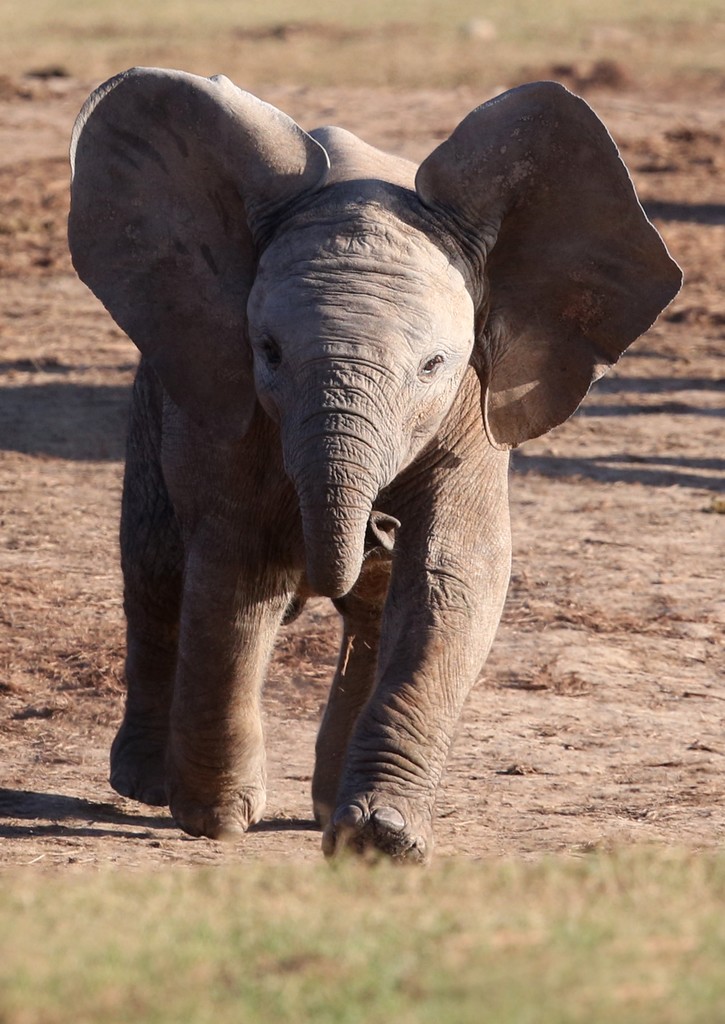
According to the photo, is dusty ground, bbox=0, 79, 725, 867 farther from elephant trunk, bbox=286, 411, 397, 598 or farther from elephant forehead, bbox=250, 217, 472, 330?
elephant forehead, bbox=250, 217, 472, 330

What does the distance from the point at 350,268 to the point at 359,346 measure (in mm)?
258

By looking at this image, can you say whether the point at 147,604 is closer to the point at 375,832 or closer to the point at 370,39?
the point at 375,832

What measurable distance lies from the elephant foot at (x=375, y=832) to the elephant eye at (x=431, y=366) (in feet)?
3.42

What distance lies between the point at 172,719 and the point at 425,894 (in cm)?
195

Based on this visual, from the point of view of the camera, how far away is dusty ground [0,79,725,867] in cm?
622

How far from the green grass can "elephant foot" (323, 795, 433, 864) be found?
710 mm

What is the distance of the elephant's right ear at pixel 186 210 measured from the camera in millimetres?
5293

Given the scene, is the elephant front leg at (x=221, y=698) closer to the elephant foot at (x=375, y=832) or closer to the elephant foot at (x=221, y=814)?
the elephant foot at (x=221, y=814)

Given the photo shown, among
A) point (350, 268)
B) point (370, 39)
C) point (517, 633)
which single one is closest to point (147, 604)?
point (350, 268)

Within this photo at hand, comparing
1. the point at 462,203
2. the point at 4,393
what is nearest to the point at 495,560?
the point at 462,203

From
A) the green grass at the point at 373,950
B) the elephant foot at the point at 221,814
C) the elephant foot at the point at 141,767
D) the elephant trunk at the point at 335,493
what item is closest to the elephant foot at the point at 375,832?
the elephant trunk at the point at 335,493

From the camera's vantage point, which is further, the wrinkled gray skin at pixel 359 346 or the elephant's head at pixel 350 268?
the wrinkled gray skin at pixel 359 346

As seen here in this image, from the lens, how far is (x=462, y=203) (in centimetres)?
523

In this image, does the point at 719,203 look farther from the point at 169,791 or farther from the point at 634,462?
the point at 169,791
